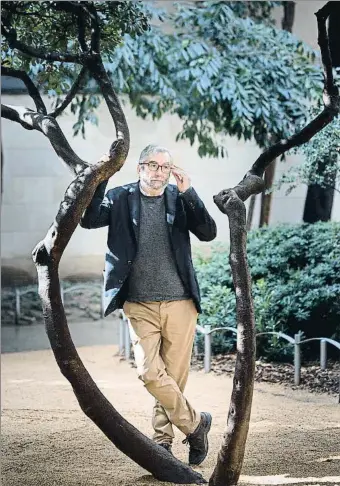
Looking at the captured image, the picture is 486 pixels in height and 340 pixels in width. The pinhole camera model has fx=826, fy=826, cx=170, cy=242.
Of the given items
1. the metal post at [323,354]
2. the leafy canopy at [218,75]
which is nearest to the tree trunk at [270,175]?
the leafy canopy at [218,75]

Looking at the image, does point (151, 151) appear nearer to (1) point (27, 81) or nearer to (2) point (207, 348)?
(1) point (27, 81)

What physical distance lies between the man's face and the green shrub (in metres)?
1.15

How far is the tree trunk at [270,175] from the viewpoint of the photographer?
4.41 metres

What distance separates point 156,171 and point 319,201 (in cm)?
123

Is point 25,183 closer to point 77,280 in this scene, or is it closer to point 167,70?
point 77,280

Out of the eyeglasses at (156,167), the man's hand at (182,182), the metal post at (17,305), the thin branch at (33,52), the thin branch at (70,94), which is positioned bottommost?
the metal post at (17,305)

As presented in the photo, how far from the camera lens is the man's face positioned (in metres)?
3.62

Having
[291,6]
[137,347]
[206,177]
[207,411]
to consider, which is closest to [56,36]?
[206,177]

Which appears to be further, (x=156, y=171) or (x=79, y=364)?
(x=156, y=171)

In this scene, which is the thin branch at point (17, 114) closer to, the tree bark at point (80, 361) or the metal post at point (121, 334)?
the tree bark at point (80, 361)

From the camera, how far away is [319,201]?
4492 millimetres

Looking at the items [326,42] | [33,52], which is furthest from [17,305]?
[326,42]

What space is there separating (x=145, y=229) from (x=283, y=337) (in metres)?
1.33

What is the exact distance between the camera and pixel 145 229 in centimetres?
363
